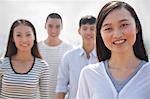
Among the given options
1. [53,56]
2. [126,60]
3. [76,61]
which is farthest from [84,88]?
[53,56]

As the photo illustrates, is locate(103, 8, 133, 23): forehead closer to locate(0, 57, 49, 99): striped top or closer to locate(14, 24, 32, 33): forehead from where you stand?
locate(0, 57, 49, 99): striped top

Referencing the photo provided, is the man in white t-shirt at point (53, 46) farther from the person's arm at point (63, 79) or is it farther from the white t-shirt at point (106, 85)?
the white t-shirt at point (106, 85)

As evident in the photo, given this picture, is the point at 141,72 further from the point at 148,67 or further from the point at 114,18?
the point at 114,18

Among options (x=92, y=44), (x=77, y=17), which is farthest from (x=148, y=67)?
(x=77, y=17)

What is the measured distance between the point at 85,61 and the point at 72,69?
13 centimetres

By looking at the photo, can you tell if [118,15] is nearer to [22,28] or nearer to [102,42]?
[102,42]

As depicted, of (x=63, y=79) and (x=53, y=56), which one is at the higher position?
(x=53, y=56)

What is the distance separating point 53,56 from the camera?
3.28m

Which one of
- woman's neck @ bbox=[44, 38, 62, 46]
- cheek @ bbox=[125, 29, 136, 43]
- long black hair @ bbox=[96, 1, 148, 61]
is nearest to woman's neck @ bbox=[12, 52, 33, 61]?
woman's neck @ bbox=[44, 38, 62, 46]

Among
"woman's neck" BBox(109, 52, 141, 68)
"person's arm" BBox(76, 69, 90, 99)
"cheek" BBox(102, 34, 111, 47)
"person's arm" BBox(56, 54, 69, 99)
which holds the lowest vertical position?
"person's arm" BBox(56, 54, 69, 99)

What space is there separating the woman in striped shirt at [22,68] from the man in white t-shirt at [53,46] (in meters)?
0.48

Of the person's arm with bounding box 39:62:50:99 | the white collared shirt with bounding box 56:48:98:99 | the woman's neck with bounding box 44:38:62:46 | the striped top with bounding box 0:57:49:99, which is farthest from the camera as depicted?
the woman's neck with bounding box 44:38:62:46

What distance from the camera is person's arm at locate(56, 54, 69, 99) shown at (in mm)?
2966

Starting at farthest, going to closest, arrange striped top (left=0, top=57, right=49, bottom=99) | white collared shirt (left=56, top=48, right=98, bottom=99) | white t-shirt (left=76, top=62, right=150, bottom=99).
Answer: white collared shirt (left=56, top=48, right=98, bottom=99), striped top (left=0, top=57, right=49, bottom=99), white t-shirt (left=76, top=62, right=150, bottom=99)
